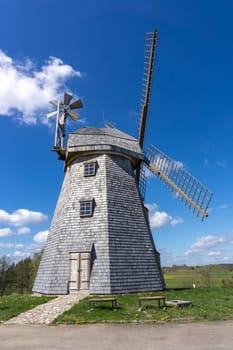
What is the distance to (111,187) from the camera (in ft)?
54.5

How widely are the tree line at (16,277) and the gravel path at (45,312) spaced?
27920mm

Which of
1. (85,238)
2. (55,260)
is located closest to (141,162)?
(85,238)

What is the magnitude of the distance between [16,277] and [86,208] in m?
30.9

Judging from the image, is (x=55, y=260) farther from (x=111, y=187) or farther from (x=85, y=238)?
(x=111, y=187)

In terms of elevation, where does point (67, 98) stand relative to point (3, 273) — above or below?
above

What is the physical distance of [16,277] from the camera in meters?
41.0

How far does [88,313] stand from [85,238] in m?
5.69

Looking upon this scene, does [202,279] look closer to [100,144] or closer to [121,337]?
[100,144]

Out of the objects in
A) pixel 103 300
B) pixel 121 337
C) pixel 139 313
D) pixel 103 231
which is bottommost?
pixel 121 337

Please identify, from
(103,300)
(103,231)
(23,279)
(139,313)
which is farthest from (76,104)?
(23,279)

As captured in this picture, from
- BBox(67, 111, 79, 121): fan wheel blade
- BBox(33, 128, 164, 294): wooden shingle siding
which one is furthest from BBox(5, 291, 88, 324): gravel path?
BBox(67, 111, 79, 121): fan wheel blade

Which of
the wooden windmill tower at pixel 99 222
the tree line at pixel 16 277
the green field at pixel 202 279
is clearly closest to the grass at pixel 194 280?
the green field at pixel 202 279

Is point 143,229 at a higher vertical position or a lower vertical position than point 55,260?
higher

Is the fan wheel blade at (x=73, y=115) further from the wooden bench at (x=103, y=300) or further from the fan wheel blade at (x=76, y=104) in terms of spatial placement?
the wooden bench at (x=103, y=300)
